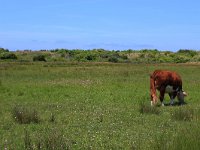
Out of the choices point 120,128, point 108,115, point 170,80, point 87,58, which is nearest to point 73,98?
point 170,80

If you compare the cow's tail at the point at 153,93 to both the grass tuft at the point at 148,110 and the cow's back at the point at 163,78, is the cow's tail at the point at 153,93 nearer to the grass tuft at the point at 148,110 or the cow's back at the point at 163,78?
the cow's back at the point at 163,78

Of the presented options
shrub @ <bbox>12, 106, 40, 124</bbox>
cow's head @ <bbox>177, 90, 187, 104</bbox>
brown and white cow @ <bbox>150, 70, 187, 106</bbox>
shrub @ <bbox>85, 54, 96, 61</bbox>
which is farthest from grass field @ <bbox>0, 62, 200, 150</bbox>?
shrub @ <bbox>85, 54, 96, 61</bbox>

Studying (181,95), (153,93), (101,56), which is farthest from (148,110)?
(101,56)

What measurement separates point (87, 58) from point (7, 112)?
218ft

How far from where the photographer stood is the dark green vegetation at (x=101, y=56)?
77875 mm

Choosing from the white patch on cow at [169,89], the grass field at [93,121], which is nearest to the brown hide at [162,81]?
the white patch on cow at [169,89]

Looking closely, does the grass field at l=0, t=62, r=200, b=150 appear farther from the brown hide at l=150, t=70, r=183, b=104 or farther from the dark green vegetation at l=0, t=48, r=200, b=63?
the dark green vegetation at l=0, t=48, r=200, b=63

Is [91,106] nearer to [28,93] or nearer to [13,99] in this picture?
[13,99]

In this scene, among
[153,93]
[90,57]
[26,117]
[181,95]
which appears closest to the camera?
[26,117]

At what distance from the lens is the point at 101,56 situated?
8669 cm

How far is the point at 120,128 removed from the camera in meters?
14.5

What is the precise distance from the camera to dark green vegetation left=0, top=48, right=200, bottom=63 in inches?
3066

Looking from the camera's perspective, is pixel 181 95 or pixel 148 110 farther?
pixel 181 95

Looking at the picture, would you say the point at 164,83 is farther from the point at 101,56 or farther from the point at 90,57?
the point at 101,56
